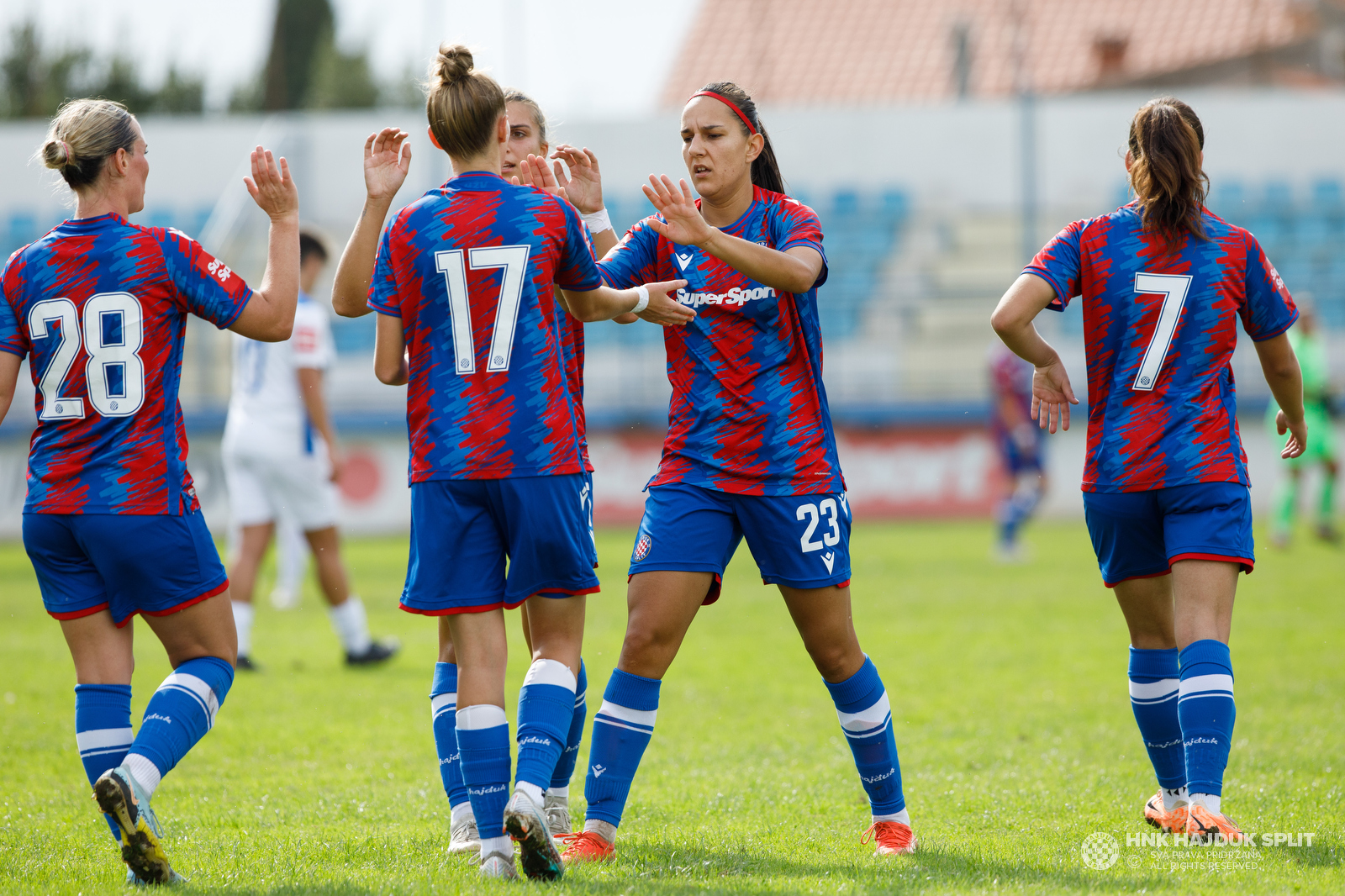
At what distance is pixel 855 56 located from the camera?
3488 centimetres

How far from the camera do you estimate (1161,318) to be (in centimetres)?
383

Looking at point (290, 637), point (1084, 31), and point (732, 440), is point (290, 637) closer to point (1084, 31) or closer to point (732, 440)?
point (732, 440)

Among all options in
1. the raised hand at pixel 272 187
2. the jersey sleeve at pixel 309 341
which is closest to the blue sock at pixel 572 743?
the raised hand at pixel 272 187

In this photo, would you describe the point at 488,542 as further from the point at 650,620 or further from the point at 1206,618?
the point at 1206,618

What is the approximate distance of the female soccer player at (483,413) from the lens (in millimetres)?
3396

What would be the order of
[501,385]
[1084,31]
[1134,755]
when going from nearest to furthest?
1. [501,385]
2. [1134,755]
3. [1084,31]

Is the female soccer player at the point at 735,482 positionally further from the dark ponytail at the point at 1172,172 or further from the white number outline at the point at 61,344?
the white number outline at the point at 61,344

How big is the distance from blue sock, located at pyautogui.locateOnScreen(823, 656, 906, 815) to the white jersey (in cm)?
483

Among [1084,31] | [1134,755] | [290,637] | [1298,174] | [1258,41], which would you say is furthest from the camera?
[1084,31]

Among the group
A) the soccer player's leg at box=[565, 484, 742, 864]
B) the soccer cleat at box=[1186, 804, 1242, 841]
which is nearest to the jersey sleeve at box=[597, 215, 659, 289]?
the soccer player's leg at box=[565, 484, 742, 864]

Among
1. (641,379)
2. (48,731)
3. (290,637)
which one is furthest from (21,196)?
(48,731)

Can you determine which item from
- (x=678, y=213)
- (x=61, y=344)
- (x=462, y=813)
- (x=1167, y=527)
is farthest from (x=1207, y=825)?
(x=61, y=344)

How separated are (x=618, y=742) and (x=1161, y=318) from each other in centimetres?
204

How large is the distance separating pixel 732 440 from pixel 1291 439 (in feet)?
6.13
